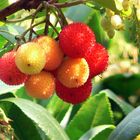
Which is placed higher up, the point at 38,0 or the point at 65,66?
the point at 38,0

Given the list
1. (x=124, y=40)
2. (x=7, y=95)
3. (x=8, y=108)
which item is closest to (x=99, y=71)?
(x=8, y=108)

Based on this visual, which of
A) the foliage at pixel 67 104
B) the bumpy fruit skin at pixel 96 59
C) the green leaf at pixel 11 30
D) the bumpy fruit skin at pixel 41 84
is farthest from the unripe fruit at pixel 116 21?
the green leaf at pixel 11 30

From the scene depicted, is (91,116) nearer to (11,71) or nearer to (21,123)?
(21,123)

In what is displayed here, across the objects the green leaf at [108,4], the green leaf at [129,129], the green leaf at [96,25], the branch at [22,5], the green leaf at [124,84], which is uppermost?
the branch at [22,5]

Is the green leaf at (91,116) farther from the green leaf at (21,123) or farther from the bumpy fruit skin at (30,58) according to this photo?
the bumpy fruit skin at (30,58)

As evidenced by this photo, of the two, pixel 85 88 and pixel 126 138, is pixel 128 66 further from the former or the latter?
pixel 85 88

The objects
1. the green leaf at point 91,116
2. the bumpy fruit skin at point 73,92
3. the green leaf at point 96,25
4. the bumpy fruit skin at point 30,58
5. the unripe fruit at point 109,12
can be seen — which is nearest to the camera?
the bumpy fruit skin at point 30,58

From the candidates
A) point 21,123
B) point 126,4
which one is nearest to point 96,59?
point 126,4
